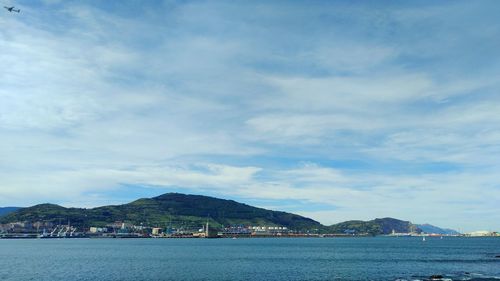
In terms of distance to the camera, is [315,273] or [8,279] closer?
[8,279]

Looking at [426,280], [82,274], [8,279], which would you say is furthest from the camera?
[82,274]

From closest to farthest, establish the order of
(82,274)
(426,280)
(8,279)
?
(426,280) < (8,279) < (82,274)

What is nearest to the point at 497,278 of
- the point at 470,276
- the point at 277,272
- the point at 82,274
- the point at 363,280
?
the point at 470,276

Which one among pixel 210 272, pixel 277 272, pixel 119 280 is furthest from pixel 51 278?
pixel 277 272

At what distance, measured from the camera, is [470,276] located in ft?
336

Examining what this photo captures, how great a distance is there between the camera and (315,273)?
113 m

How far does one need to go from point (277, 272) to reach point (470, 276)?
45.8m

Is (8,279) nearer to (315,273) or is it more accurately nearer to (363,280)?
(315,273)

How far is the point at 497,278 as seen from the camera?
96750 millimetres

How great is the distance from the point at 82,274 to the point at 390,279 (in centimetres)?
7373

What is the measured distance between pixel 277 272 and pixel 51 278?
54651 millimetres

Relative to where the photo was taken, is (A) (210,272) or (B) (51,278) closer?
(B) (51,278)

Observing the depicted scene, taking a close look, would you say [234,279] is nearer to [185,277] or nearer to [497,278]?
[185,277]

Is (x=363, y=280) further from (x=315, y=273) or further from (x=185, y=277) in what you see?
(x=185, y=277)
